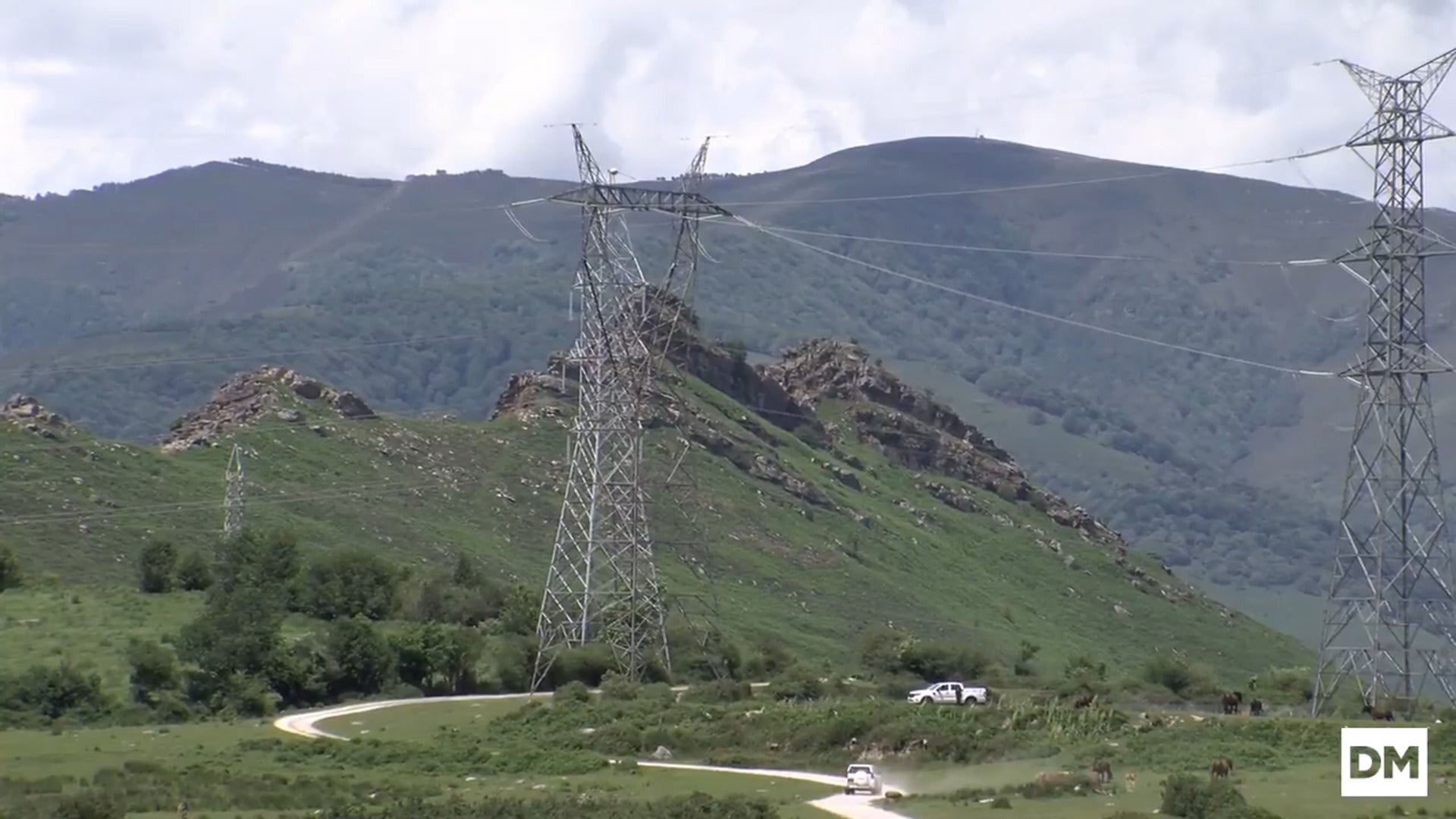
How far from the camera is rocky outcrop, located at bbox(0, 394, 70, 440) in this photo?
437 ft

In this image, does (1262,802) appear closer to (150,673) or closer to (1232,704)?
(1232,704)

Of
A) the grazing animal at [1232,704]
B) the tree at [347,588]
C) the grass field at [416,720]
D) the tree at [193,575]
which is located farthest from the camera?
the tree at [193,575]

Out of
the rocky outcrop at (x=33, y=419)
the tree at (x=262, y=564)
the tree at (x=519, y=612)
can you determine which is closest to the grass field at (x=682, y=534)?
the rocky outcrop at (x=33, y=419)

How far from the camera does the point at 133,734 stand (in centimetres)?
7156

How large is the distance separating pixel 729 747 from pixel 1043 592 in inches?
3996

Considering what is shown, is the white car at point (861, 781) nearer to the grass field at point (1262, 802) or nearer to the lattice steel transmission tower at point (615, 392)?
the grass field at point (1262, 802)

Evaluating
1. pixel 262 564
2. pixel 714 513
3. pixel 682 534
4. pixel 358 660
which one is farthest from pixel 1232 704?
pixel 714 513

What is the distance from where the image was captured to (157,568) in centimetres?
10338

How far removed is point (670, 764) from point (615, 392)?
19.8 m

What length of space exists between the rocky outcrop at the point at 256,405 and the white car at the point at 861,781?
97.5 meters

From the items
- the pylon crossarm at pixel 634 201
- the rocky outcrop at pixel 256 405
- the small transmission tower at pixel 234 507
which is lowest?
the small transmission tower at pixel 234 507

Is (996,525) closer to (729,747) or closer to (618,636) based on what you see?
(618,636)

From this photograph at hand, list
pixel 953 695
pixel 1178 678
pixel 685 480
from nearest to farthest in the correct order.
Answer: pixel 953 695, pixel 1178 678, pixel 685 480

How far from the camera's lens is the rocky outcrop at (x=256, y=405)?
489 ft
